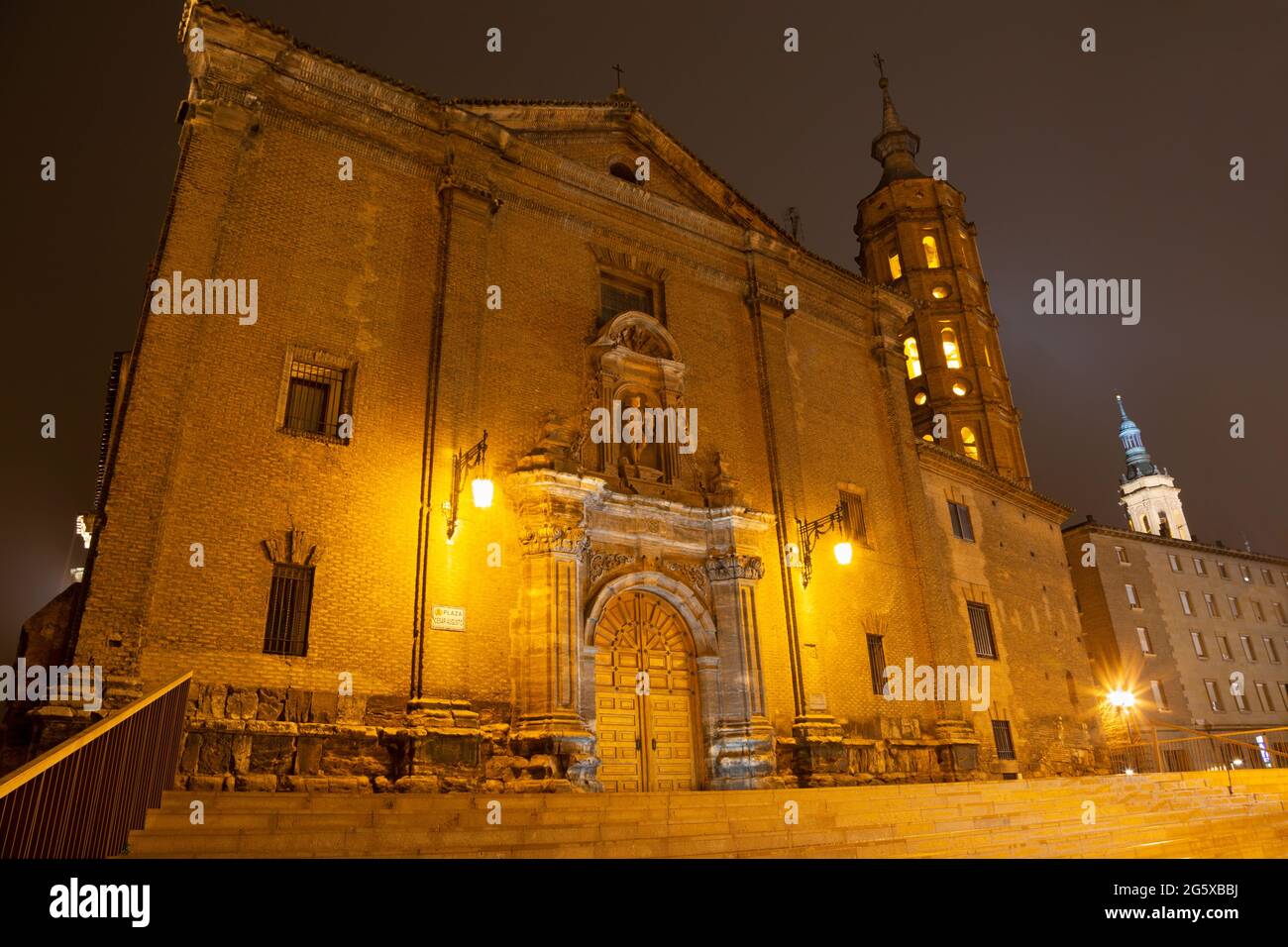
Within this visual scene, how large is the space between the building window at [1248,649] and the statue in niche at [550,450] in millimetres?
41905

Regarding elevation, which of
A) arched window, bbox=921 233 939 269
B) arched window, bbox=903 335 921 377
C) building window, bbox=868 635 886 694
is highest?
arched window, bbox=921 233 939 269

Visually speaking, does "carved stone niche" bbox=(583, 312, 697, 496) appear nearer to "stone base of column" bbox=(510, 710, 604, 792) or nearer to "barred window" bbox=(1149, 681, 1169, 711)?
"stone base of column" bbox=(510, 710, 604, 792)

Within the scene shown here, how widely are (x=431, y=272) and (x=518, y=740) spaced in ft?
27.1

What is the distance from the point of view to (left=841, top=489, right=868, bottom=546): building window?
60.0 ft

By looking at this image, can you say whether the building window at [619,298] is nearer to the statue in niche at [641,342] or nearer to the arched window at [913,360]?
the statue in niche at [641,342]

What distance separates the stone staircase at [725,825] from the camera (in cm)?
725

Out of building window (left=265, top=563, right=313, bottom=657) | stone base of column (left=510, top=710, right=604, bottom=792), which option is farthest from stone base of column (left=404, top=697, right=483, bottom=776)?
building window (left=265, top=563, right=313, bottom=657)

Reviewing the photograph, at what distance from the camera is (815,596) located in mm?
16672

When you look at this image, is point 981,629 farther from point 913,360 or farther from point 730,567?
point 913,360

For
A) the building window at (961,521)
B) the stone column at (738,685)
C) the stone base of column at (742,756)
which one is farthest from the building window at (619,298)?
the building window at (961,521)

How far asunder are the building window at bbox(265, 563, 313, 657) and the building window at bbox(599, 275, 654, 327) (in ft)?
26.1

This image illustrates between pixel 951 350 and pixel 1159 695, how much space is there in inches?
Result: 701

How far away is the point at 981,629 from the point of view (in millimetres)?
22172
